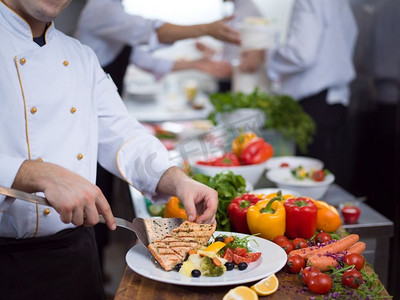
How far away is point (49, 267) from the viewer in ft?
4.84

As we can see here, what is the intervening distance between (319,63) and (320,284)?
2526 mm

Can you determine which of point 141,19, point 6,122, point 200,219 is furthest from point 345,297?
point 141,19

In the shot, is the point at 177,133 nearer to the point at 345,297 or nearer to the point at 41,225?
the point at 41,225

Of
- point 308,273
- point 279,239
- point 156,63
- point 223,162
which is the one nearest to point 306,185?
point 223,162

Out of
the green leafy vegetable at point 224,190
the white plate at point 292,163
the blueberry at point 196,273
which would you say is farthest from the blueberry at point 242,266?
the white plate at point 292,163

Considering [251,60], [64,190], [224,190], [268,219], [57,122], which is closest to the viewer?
[64,190]

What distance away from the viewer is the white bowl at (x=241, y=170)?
225 centimetres

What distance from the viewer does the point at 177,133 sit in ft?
11.7

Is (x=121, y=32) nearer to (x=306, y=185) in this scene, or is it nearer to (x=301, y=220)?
(x=306, y=185)

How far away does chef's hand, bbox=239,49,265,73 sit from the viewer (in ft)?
12.0

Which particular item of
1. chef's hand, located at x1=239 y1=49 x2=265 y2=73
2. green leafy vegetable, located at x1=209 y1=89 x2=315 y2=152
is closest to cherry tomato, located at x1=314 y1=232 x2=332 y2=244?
green leafy vegetable, located at x1=209 y1=89 x2=315 y2=152

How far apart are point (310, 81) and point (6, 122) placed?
2.54 metres

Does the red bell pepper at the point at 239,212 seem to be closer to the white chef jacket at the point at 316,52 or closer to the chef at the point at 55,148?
the chef at the point at 55,148

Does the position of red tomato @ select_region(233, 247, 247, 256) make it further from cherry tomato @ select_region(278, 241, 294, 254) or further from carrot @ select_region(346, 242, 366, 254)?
carrot @ select_region(346, 242, 366, 254)
